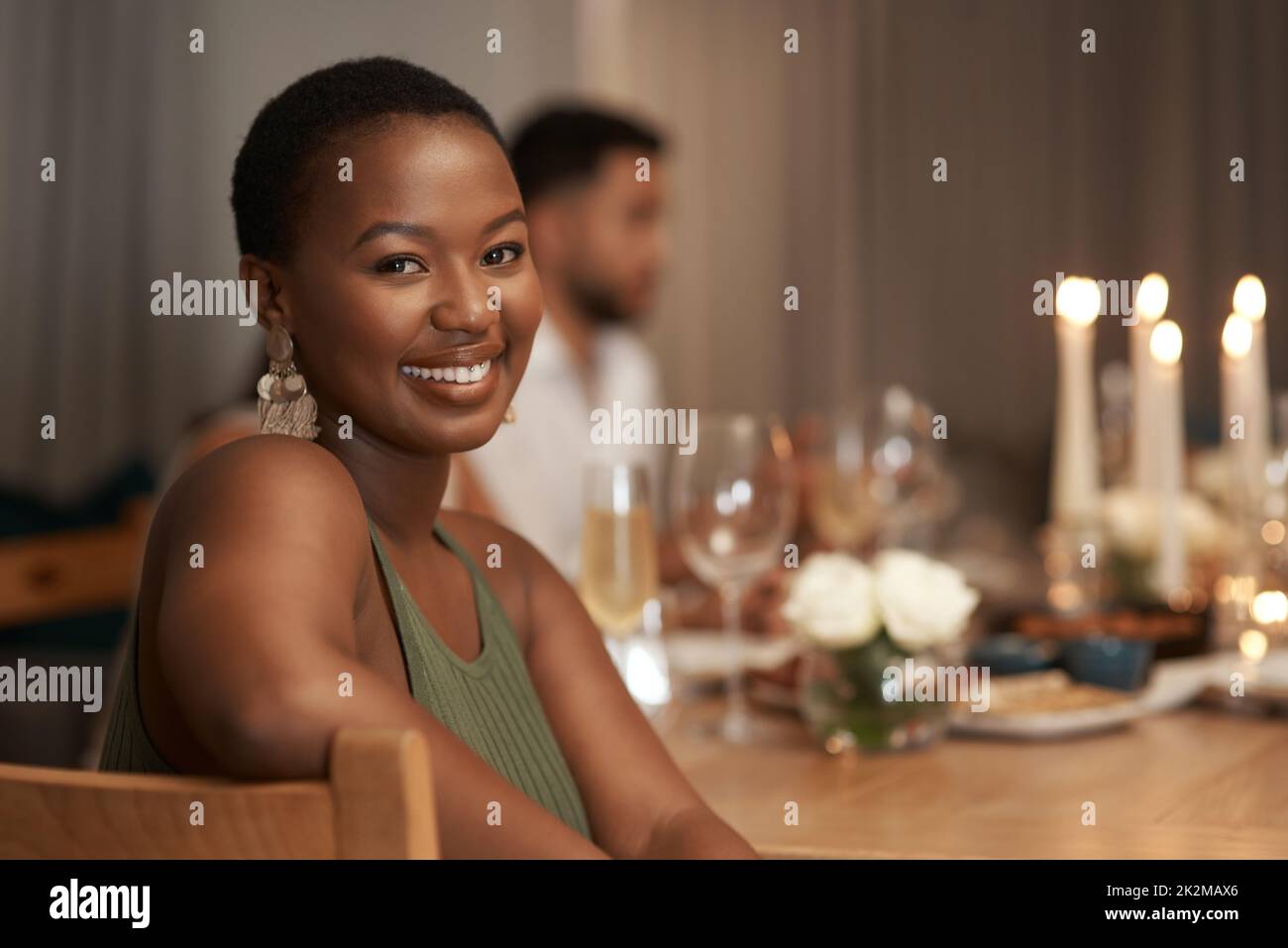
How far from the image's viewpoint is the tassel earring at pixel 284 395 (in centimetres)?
82

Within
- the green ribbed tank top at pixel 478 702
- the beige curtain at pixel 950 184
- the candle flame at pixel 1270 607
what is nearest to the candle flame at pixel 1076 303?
the candle flame at pixel 1270 607

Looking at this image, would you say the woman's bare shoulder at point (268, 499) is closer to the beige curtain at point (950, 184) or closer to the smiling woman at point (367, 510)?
the smiling woman at point (367, 510)

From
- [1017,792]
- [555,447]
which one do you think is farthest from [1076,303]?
[555,447]

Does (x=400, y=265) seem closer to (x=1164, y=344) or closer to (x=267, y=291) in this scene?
(x=267, y=291)

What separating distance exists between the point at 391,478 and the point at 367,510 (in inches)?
0.9

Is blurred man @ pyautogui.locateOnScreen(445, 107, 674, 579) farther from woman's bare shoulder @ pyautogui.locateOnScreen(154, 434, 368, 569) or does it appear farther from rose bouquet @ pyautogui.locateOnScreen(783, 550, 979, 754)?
woman's bare shoulder @ pyautogui.locateOnScreen(154, 434, 368, 569)

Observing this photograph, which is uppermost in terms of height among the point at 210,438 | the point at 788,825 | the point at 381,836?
the point at 210,438

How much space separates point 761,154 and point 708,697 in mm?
3278

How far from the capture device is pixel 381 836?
0.57m

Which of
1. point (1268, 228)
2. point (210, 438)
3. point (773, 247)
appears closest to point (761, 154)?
point (773, 247)

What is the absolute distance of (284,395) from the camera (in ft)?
2.70

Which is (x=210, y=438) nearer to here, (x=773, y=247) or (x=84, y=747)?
(x=84, y=747)

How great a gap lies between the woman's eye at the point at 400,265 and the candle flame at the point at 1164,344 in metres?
1.17
